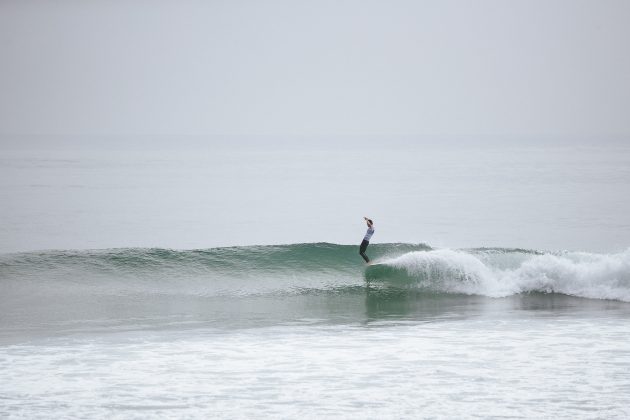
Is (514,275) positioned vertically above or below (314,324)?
above

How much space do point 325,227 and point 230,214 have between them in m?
9.26

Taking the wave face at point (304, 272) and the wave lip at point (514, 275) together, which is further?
the wave face at point (304, 272)

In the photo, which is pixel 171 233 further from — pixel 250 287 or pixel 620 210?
pixel 620 210

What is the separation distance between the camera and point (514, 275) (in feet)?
70.5

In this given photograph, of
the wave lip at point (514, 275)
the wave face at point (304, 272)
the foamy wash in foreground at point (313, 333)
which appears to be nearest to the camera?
the foamy wash in foreground at point (313, 333)

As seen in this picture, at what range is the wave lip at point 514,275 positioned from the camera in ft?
68.2

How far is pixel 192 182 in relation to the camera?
79938 mm

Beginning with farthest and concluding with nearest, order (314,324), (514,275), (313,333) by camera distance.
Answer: (514,275) → (314,324) → (313,333)

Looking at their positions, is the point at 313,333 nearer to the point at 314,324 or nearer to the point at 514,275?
the point at 314,324

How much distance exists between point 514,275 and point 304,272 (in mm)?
5882

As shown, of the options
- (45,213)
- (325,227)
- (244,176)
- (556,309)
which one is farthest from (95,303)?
(244,176)

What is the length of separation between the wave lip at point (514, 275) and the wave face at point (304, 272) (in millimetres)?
25

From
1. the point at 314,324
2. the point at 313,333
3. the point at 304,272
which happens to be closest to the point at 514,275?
the point at 304,272

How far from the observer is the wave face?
21.0 metres
